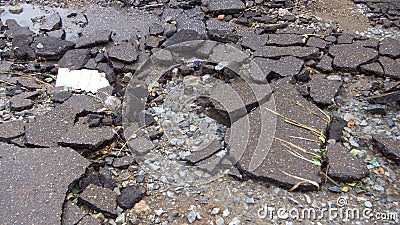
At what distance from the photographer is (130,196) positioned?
2.89m

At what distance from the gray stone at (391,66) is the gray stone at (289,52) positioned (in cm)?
65

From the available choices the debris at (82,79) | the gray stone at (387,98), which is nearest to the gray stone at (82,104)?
the debris at (82,79)

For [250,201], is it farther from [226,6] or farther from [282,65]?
[226,6]

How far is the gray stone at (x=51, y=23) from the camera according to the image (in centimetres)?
493

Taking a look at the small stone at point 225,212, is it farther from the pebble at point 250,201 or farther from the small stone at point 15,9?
the small stone at point 15,9

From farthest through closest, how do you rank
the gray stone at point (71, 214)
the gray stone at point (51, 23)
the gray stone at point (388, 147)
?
the gray stone at point (51, 23) → the gray stone at point (388, 147) → the gray stone at point (71, 214)

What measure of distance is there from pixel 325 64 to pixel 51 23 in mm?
3343

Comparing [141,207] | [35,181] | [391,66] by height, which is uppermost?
[391,66]

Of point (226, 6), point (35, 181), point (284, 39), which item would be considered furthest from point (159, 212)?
point (226, 6)

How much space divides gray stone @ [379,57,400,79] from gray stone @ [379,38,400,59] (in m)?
0.07

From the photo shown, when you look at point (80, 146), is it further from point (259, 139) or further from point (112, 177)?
point (259, 139)

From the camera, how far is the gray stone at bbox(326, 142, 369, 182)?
2909mm

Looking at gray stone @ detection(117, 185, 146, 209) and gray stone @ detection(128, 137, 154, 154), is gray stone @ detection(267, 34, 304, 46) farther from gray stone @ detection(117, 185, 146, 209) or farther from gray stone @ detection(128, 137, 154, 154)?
gray stone @ detection(117, 185, 146, 209)

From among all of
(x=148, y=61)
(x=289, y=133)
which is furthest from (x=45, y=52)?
(x=289, y=133)
